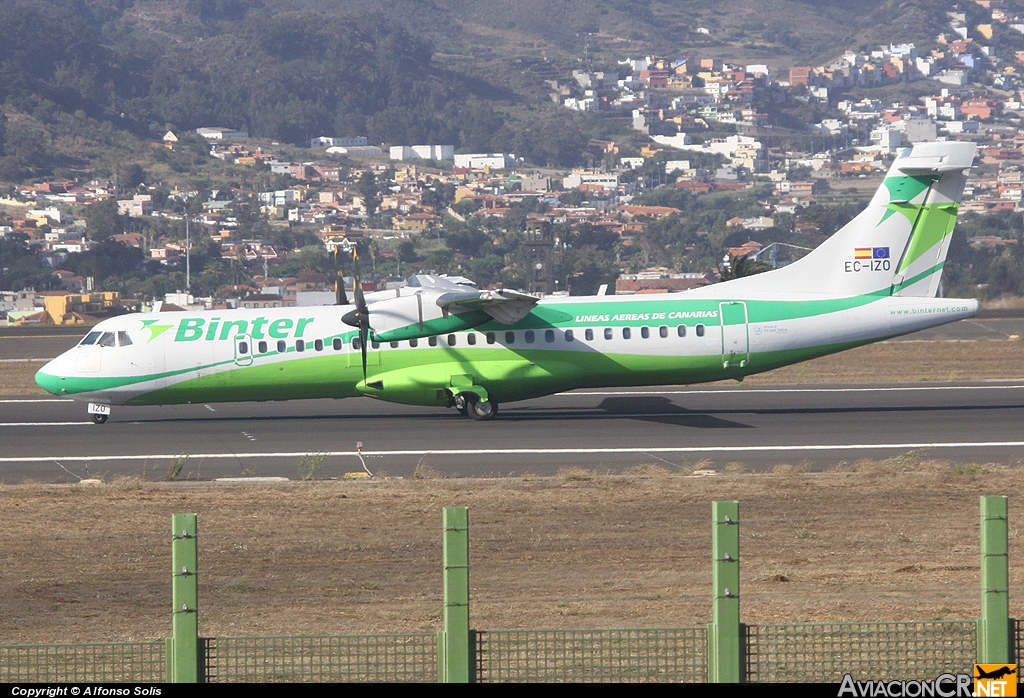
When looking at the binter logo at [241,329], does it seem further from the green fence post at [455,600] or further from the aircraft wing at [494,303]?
the green fence post at [455,600]

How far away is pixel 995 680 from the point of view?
8.65m

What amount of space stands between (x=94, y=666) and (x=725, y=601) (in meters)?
5.59

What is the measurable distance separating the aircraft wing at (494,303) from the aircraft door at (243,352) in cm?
458

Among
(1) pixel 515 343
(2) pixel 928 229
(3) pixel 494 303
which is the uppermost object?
(2) pixel 928 229

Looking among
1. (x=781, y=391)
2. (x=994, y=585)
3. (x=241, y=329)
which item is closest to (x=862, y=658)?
(x=994, y=585)

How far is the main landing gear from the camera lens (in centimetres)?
2955

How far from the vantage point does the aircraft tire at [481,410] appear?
97.5ft

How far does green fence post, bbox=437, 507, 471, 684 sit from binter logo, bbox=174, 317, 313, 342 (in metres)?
21.1

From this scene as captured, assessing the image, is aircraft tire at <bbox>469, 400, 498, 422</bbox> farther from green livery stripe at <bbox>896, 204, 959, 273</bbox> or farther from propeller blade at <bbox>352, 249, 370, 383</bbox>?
green livery stripe at <bbox>896, 204, 959, 273</bbox>

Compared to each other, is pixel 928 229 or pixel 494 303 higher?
pixel 928 229

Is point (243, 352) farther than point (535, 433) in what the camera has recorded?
Yes

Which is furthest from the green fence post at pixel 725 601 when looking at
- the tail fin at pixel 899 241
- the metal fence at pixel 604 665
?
the tail fin at pixel 899 241

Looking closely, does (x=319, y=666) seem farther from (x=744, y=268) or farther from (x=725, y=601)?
(x=744, y=268)

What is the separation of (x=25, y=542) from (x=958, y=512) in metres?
13.1
